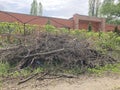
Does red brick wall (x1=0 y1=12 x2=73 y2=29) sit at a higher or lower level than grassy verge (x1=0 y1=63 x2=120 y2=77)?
higher

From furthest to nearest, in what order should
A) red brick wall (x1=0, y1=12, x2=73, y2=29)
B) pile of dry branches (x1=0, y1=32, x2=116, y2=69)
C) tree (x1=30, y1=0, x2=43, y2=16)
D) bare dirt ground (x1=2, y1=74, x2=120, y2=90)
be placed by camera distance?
tree (x1=30, y1=0, x2=43, y2=16)
red brick wall (x1=0, y1=12, x2=73, y2=29)
pile of dry branches (x1=0, y1=32, x2=116, y2=69)
bare dirt ground (x1=2, y1=74, x2=120, y2=90)

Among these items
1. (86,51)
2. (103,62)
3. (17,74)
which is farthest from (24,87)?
(103,62)

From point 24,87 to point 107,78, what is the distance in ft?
9.32

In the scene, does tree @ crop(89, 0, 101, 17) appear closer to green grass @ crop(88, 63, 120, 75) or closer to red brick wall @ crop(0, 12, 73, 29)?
red brick wall @ crop(0, 12, 73, 29)

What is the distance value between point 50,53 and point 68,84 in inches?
72.2

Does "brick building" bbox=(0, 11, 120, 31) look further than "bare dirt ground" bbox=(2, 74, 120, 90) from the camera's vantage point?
Yes

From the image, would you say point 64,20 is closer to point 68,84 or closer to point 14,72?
point 14,72

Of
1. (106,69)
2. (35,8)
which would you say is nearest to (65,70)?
(106,69)

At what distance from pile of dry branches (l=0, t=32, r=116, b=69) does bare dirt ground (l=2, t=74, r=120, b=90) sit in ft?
3.62

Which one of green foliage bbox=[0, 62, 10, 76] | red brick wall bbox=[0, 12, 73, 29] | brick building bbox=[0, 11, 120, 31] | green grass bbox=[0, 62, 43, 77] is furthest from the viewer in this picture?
brick building bbox=[0, 11, 120, 31]

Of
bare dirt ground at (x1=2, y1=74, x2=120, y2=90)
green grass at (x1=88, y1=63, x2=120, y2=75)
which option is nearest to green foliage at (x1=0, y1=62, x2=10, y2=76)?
bare dirt ground at (x1=2, y1=74, x2=120, y2=90)

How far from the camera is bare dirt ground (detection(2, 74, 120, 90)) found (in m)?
6.60

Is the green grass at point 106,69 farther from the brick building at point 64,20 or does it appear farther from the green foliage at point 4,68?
the brick building at point 64,20

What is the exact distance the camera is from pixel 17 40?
9.27 meters
